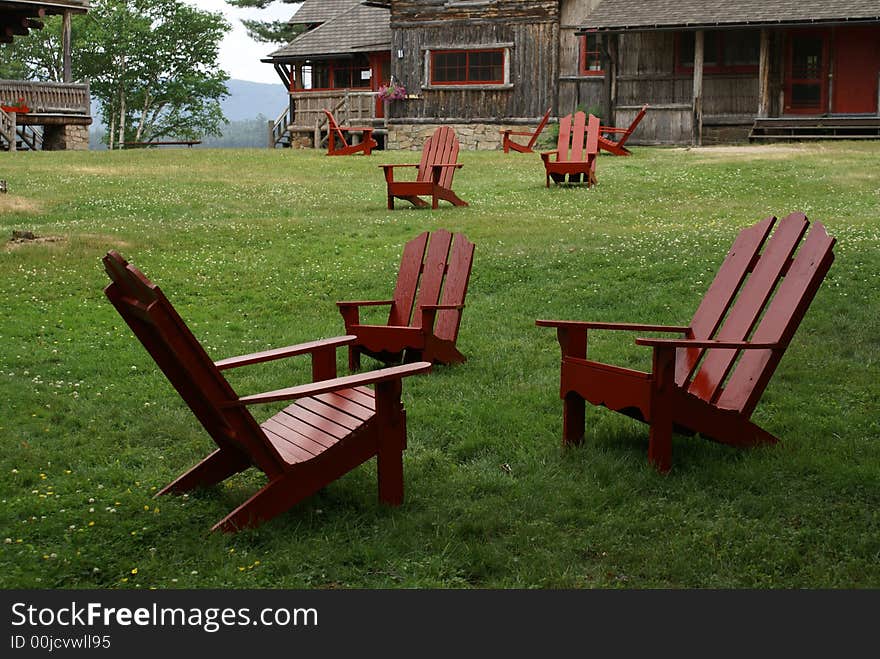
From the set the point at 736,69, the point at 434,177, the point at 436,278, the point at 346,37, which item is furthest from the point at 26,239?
the point at 346,37

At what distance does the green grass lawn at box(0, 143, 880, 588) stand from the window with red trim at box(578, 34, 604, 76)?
15002 mm

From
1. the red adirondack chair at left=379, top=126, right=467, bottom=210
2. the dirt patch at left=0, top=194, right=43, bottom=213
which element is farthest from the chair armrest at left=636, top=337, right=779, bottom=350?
the dirt patch at left=0, top=194, right=43, bottom=213

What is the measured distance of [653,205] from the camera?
1508 centimetres

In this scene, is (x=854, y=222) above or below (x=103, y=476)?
above

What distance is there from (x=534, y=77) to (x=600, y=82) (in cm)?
179

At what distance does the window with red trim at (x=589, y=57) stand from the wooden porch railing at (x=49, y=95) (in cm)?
1365

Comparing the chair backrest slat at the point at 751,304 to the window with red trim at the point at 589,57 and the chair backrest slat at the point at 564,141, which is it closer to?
the chair backrest slat at the point at 564,141

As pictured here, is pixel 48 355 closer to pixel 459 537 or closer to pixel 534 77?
pixel 459 537

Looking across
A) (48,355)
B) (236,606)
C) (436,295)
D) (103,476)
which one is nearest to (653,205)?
(436,295)

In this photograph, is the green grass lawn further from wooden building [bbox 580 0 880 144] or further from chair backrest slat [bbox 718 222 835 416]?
wooden building [bbox 580 0 880 144]

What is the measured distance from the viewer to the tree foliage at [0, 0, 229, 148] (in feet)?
182

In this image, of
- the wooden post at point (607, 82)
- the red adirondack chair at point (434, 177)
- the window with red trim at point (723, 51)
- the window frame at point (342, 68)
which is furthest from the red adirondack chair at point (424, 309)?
the window frame at point (342, 68)

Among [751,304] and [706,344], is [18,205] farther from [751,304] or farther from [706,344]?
[706,344]

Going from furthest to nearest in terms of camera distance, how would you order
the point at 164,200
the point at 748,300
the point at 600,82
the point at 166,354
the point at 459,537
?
the point at 600,82, the point at 164,200, the point at 748,300, the point at 459,537, the point at 166,354
